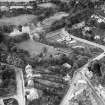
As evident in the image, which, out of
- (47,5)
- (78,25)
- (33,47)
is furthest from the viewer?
(47,5)

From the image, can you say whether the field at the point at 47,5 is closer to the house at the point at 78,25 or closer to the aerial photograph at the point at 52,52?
the aerial photograph at the point at 52,52

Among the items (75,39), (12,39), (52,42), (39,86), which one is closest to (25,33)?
(12,39)

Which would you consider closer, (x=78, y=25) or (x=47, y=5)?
(x=78, y=25)

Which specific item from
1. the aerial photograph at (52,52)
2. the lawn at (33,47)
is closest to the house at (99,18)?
the aerial photograph at (52,52)

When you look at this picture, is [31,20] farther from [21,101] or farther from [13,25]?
[21,101]

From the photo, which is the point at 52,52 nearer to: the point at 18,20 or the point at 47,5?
the point at 18,20

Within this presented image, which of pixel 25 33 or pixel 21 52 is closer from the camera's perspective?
pixel 21 52

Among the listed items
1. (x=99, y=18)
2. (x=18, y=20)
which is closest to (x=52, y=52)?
(x=18, y=20)

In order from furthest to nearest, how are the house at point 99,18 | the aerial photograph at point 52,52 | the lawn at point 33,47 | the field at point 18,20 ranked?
the field at point 18,20
the house at point 99,18
the lawn at point 33,47
the aerial photograph at point 52,52
